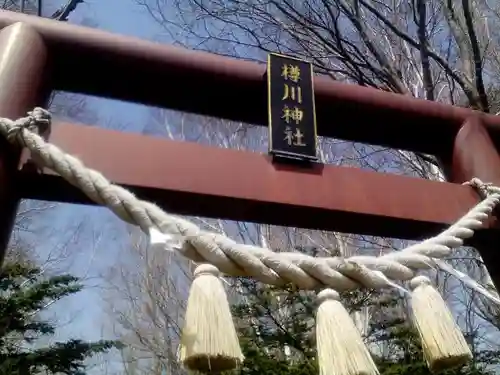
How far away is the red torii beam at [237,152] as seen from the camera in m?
1.02

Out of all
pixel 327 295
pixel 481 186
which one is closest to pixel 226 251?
pixel 327 295

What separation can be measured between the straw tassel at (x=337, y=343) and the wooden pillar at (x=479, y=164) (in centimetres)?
59

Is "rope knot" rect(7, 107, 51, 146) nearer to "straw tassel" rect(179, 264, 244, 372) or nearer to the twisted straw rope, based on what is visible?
the twisted straw rope

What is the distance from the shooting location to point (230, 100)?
1287mm

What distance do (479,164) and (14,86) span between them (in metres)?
1.09

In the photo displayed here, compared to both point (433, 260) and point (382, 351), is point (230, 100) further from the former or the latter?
point (382, 351)

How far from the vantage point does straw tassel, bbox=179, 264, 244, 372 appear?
723mm

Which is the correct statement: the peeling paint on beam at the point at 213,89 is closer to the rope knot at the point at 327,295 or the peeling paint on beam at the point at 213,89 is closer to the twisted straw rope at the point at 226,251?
the twisted straw rope at the point at 226,251

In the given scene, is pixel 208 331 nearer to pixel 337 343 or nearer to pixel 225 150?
pixel 337 343

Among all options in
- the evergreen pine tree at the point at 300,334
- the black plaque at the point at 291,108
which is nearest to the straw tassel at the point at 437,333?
the black plaque at the point at 291,108

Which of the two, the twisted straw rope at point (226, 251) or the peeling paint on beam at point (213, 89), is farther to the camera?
the peeling paint on beam at point (213, 89)

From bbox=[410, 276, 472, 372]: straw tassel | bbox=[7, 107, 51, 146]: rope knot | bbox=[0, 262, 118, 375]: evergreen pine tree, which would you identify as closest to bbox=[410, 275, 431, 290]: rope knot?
bbox=[410, 276, 472, 372]: straw tassel

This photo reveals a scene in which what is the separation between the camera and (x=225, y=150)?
1110 mm

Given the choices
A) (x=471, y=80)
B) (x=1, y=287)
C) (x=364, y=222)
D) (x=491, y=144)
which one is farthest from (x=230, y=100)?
(x=1, y=287)
